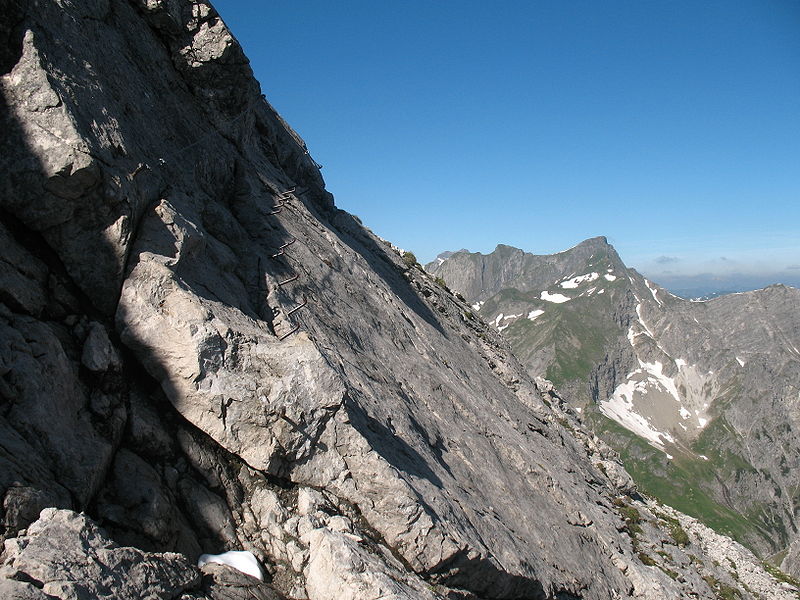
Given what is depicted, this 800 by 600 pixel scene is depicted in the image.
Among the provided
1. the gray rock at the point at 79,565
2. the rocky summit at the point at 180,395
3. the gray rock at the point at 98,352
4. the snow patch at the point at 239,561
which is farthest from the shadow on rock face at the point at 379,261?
the gray rock at the point at 79,565

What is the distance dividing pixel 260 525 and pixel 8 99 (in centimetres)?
1355

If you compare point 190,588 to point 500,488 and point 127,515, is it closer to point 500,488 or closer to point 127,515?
point 127,515

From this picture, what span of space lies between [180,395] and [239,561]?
15.1 ft

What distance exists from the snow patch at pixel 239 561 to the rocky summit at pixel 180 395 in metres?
0.05

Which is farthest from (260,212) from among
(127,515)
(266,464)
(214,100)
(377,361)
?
(127,515)

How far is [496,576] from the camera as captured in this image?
1549 centimetres

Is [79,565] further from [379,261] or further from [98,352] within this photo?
[379,261]

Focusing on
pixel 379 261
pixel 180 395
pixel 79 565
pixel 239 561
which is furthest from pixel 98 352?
pixel 379 261

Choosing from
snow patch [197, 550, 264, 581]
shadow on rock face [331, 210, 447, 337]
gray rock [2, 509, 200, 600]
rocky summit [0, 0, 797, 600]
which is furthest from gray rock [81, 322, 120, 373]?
shadow on rock face [331, 210, 447, 337]

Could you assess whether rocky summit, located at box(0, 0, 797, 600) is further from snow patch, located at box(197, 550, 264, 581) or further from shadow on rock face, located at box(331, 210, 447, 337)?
shadow on rock face, located at box(331, 210, 447, 337)

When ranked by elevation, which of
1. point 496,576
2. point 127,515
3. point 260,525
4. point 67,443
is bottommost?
point 496,576

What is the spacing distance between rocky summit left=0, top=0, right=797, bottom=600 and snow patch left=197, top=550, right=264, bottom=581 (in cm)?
5

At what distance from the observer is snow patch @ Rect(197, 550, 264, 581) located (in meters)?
11.9

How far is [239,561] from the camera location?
12.1m
